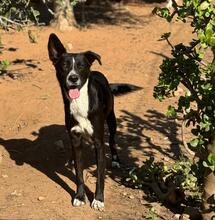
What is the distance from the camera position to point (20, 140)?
8062 millimetres

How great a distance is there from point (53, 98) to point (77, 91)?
412 cm

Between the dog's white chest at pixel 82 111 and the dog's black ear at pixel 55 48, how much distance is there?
0.44m

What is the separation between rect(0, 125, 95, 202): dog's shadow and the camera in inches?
271

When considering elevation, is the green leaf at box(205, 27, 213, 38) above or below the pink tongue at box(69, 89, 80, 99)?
above

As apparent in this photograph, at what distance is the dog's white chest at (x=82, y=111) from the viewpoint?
5.82 m

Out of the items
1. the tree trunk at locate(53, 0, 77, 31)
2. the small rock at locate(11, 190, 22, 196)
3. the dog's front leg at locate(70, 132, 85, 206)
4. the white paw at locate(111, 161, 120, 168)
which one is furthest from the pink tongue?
the tree trunk at locate(53, 0, 77, 31)

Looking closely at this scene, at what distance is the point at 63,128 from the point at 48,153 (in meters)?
0.96

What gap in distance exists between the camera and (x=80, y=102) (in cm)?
582

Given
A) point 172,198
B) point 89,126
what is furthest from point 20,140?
point 172,198

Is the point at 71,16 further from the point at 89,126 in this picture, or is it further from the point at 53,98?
the point at 89,126

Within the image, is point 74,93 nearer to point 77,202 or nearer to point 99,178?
point 99,178

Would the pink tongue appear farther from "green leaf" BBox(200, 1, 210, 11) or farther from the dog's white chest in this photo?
"green leaf" BBox(200, 1, 210, 11)

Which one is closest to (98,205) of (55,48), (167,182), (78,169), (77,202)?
(77,202)

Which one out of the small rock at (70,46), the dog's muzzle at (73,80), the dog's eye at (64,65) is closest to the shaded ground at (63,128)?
the small rock at (70,46)
